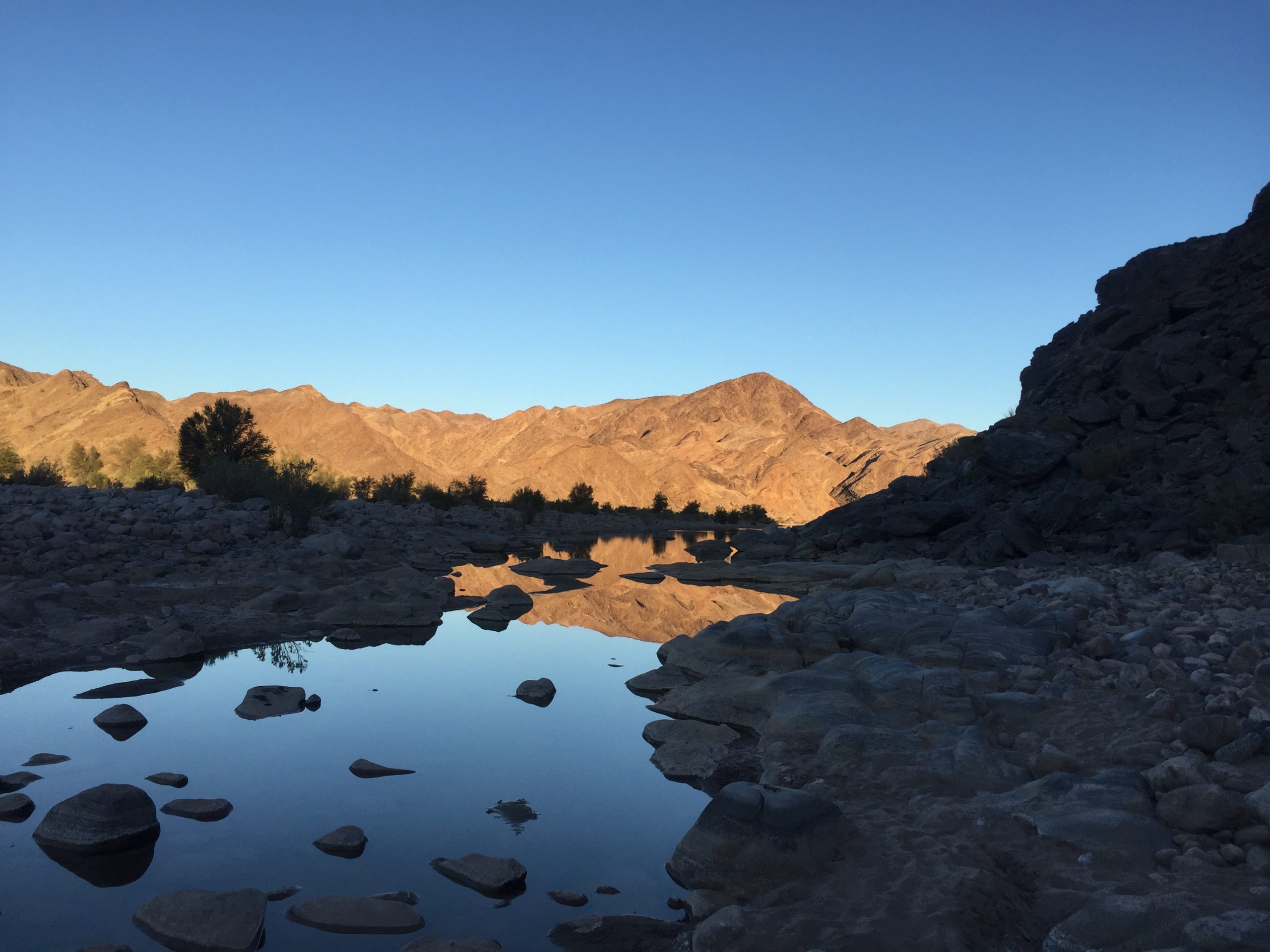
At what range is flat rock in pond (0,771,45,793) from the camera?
241 inches

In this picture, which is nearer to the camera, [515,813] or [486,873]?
[486,873]

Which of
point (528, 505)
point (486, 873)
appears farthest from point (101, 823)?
point (528, 505)

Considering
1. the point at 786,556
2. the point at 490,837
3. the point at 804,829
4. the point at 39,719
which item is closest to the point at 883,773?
the point at 804,829

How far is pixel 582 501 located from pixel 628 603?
49.4m

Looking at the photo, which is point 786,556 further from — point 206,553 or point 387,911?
point 387,911

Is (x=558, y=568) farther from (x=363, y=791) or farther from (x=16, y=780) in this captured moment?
(x=16, y=780)

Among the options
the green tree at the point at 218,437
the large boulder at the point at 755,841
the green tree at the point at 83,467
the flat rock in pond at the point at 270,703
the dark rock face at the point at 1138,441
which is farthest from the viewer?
the green tree at the point at 218,437

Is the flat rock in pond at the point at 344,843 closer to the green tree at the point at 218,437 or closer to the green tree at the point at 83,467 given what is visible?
the green tree at the point at 83,467

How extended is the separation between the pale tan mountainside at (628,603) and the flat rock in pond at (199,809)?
30.0 feet

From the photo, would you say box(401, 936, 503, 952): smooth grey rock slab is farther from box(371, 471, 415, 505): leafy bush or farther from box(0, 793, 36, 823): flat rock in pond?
box(371, 471, 415, 505): leafy bush

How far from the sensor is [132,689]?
30.2 ft

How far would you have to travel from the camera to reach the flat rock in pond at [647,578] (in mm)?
23703

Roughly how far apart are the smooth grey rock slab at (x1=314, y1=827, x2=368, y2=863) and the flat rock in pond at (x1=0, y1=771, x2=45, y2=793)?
2.73m

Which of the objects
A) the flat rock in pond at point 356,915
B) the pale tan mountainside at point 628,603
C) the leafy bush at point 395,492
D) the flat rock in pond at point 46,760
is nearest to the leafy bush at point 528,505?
the leafy bush at point 395,492
